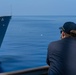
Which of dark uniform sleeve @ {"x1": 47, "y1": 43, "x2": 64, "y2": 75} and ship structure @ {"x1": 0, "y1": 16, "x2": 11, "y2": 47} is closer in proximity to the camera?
dark uniform sleeve @ {"x1": 47, "y1": 43, "x2": 64, "y2": 75}

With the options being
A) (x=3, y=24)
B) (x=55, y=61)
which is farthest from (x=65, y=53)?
(x=3, y=24)

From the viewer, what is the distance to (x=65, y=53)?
1678 millimetres

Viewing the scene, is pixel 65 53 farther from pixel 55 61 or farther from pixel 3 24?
pixel 3 24

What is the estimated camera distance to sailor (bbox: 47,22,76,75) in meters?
1.65

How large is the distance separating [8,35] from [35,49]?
2798mm

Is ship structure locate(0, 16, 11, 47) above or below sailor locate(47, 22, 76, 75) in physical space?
below

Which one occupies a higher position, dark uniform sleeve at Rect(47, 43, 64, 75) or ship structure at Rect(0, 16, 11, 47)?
dark uniform sleeve at Rect(47, 43, 64, 75)

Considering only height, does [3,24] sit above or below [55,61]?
below

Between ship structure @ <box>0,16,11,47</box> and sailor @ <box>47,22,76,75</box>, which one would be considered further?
ship structure @ <box>0,16,11,47</box>

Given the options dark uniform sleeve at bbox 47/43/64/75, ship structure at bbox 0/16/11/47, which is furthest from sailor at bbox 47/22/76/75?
ship structure at bbox 0/16/11/47

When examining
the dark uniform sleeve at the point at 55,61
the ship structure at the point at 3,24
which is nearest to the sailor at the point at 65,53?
the dark uniform sleeve at the point at 55,61

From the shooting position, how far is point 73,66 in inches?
64.7

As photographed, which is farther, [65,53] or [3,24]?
[3,24]

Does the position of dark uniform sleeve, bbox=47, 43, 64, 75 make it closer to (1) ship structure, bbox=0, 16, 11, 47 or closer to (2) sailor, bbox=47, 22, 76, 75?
(2) sailor, bbox=47, 22, 76, 75
